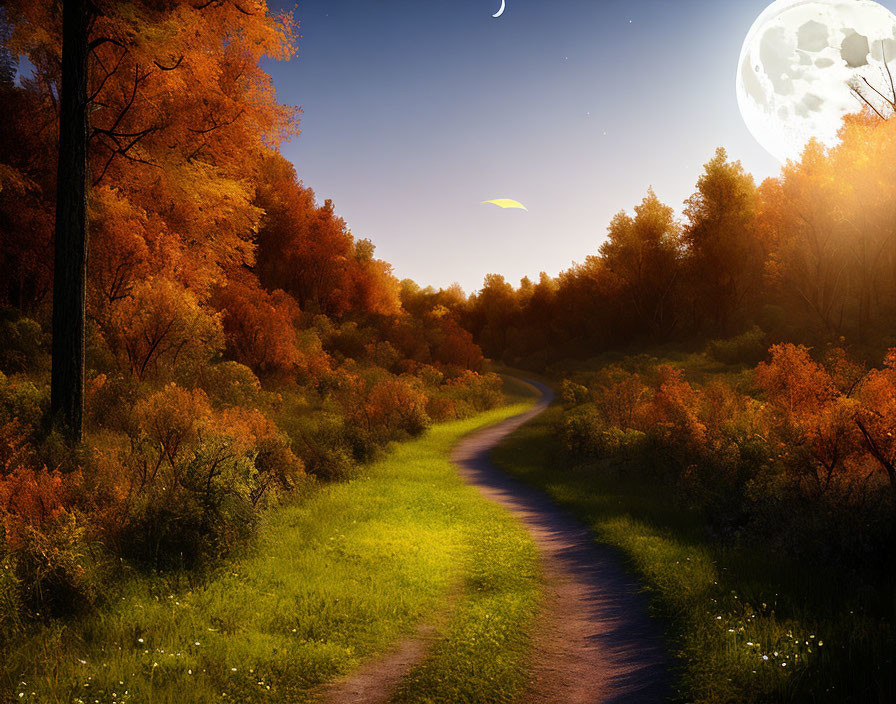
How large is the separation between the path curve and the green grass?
10.7 inches

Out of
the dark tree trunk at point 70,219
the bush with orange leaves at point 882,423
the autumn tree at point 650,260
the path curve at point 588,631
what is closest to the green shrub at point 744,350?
the autumn tree at point 650,260

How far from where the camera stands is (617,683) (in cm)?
498

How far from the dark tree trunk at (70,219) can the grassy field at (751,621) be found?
1010 centimetres

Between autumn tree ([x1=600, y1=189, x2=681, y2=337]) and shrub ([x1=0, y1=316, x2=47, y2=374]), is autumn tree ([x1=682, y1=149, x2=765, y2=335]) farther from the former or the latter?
shrub ([x1=0, y1=316, x2=47, y2=374])

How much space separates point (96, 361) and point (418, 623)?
42.7 feet

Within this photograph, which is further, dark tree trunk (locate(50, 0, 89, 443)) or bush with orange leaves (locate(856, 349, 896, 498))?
dark tree trunk (locate(50, 0, 89, 443))

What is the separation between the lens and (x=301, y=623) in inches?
239

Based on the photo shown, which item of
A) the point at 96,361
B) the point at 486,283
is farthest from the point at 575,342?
the point at 96,361

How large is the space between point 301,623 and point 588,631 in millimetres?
3291

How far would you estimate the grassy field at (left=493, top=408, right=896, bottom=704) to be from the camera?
449cm

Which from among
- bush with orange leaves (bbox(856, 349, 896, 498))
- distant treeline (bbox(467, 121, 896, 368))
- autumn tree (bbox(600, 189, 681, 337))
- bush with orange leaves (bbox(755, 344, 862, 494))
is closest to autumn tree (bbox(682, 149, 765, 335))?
distant treeline (bbox(467, 121, 896, 368))

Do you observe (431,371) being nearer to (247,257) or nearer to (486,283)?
(247,257)

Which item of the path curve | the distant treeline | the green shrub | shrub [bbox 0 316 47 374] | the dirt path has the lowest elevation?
the path curve

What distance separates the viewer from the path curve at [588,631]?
16.1 feet
